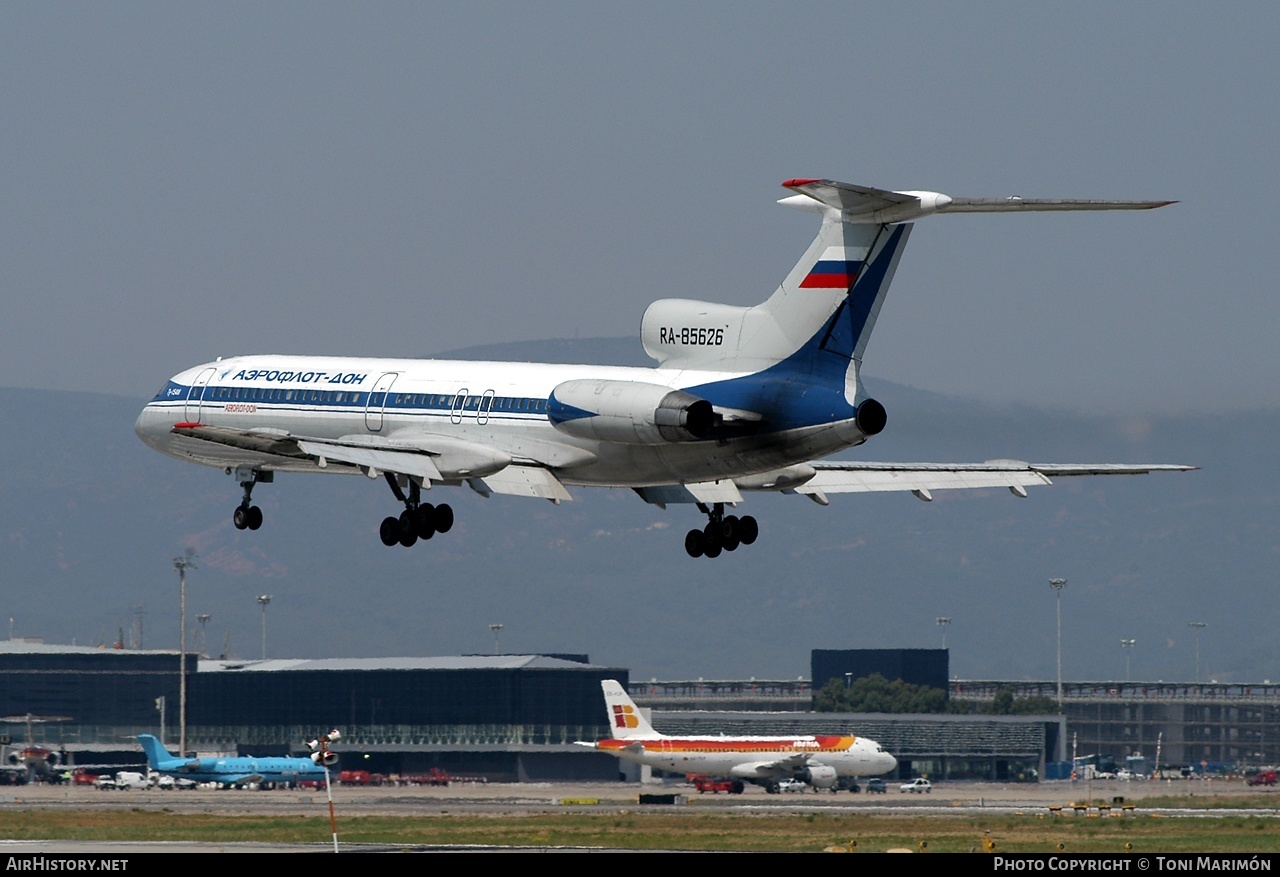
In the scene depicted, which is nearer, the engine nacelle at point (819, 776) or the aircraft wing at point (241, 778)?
the engine nacelle at point (819, 776)

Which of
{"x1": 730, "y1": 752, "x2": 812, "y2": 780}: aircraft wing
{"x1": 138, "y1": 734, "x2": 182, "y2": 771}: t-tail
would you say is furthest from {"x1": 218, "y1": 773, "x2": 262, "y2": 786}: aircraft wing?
{"x1": 730, "y1": 752, "x2": 812, "y2": 780}: aircraft wing

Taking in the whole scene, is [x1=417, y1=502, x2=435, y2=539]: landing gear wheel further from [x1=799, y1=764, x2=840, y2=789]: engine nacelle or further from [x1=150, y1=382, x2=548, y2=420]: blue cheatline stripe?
[x1=799, y1=764, x2=840, y2=789]: engine nacelle

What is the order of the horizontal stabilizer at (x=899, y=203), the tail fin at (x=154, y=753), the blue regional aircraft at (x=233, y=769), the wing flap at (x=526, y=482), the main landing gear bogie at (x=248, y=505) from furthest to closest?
the tail fin at (x=154, y=753)
the blue regional aircraft at (x=233, y=769)
the main landing gear bogie at (x=248, y=505)
the wing flap at (x=526, y=482)
the horizontal stabilizer at (x=899, y=203)

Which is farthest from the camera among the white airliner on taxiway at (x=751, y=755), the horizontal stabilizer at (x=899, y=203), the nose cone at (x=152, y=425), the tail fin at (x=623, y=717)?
the tail fin at (x=623, y=717)

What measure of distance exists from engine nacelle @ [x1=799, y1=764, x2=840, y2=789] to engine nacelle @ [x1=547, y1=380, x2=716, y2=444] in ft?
215

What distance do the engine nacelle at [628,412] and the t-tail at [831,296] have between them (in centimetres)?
172

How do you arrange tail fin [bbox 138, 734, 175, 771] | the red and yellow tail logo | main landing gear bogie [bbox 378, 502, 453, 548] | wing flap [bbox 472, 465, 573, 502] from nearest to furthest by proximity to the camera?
wing flap [bbox 472, 465, 573, 502] → main landing gear bogie [bbox 378, 502, 453, 548] → the red and yellow tail logo → tail fin [bbox 138, 734, 175, 771]

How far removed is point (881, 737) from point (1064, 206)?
381 ft

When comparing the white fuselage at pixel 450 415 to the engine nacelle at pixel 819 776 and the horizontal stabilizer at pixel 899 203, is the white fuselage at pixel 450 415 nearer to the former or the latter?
the horizontal stabilizer at pixel 899 203

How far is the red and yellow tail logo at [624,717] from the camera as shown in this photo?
112m

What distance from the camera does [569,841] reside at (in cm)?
6581

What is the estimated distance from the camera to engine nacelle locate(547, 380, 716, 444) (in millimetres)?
42656

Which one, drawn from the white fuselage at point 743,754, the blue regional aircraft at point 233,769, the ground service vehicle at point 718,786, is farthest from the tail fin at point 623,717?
the blue regional aircraft at point 233,769

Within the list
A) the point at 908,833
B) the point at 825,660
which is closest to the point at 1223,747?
the point at 825,660
